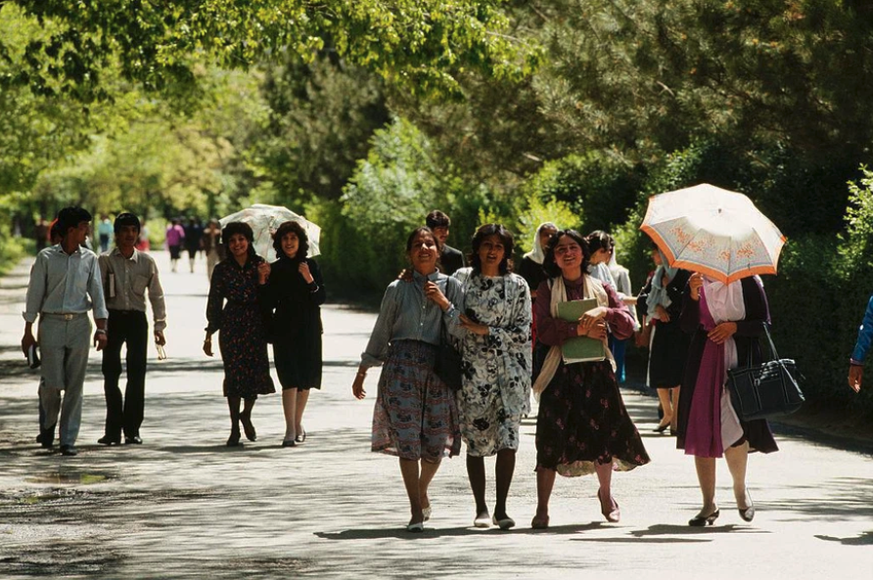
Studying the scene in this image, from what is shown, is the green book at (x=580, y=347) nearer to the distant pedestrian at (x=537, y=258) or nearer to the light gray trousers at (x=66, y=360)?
the distant pedestrian at (x=537, y=258)

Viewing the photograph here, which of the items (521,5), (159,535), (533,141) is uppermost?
(521,5)

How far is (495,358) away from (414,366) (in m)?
0.46

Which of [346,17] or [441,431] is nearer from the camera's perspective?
[441,431]

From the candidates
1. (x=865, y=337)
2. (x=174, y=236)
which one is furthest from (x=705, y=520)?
(x=174, y=236)

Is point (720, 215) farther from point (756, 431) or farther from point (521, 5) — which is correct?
point (521, 5)

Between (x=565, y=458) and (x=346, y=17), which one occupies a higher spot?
(x=346, y=17)

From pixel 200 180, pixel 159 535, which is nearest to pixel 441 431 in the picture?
pixel 159 535

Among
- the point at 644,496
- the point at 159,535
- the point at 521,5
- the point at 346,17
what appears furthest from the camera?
the point at 521,5

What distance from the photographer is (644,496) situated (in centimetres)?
1105

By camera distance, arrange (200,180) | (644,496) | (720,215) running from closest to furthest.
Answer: (720,215) < (644,496) < (200,180)

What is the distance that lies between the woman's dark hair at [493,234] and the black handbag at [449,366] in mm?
488

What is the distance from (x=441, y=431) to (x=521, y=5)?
20.6 metres

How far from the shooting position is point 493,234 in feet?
31.5

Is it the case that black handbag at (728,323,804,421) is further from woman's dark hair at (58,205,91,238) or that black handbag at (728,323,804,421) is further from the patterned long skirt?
woman's dark hair at (58,205,91,238)
